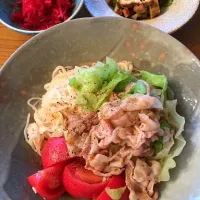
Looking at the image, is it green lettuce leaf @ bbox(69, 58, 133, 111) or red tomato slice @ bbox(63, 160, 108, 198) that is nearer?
red tomato slice @ bbox(63, 160, 108, 198)

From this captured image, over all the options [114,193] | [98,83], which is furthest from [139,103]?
[114,193]

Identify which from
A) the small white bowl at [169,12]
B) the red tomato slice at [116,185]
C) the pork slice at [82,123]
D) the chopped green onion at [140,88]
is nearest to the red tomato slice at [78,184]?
the red tomato slice at [116,185]

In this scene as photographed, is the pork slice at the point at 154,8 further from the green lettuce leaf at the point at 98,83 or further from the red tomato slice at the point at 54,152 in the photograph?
the red tomato slice at the point at 54,152

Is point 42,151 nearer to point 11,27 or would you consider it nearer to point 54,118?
point 54,118

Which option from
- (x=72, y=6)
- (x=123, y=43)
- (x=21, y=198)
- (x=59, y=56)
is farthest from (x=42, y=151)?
(x=72, y=6)

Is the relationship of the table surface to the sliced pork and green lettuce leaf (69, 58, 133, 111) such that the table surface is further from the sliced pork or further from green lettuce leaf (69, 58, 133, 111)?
the sliced pork

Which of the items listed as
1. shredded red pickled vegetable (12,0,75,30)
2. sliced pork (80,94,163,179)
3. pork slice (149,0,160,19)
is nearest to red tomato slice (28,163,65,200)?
sliced pork (80,94,163,179)
